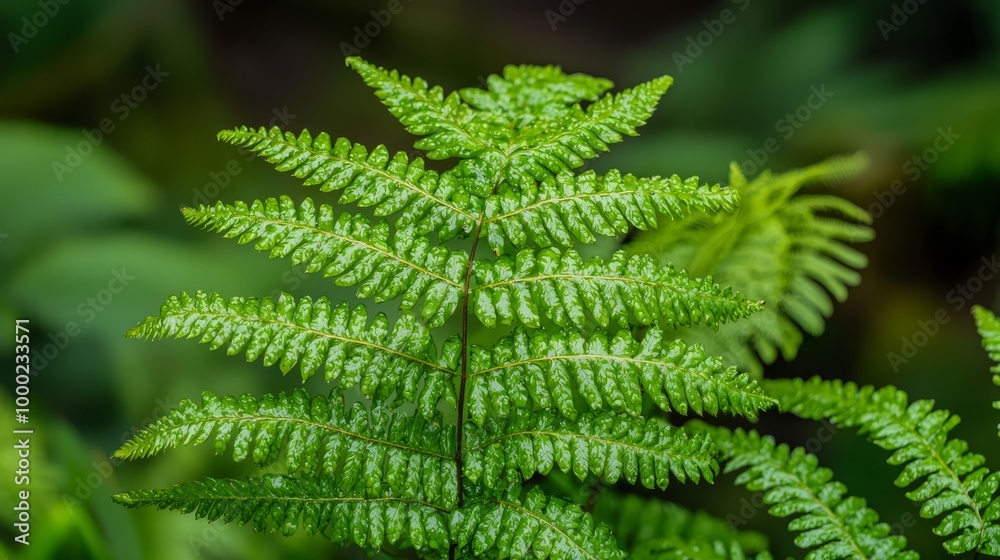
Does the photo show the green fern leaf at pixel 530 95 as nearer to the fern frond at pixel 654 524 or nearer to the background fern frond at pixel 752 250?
the background fern frond at pixel 752 250

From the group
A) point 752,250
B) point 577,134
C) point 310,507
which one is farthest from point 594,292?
point 752,250

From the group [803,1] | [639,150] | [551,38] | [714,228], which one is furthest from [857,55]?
[714,228]

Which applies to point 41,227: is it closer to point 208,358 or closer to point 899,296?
point 208,358

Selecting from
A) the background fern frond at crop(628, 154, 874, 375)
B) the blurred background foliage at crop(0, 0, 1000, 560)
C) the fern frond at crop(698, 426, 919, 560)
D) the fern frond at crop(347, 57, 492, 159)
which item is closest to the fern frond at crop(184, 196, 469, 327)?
the fern frond at crop(347, 57, 492, 159)

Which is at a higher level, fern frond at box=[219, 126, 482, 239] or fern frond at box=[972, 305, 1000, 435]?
fern frond at box=[972, 305, 1000, 435]

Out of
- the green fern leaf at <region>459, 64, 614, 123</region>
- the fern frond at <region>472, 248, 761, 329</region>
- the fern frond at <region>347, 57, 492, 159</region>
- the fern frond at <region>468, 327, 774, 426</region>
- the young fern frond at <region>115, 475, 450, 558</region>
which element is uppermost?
the green fern leaf at <region>459, 64, 614, 123</region>

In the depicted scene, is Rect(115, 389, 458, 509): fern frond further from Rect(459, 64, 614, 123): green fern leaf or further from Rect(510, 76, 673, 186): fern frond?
Rect(459, 64, 614, 123): green fern leaf

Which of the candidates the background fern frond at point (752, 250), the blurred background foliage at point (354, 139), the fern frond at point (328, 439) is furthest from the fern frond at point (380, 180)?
the blurred background foliage at point (354, 139)
